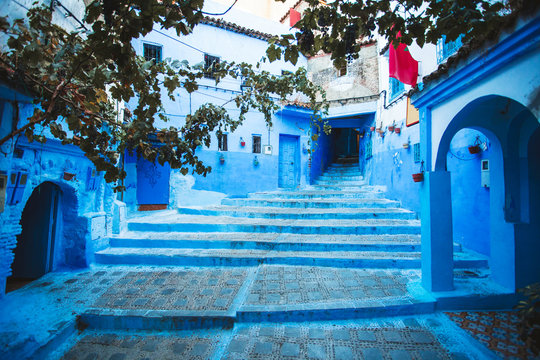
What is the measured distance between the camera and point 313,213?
8523 millimetres

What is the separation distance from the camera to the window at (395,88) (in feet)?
29.1

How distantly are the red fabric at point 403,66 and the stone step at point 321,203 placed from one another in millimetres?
4049

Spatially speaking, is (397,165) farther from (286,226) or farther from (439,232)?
(439,232)

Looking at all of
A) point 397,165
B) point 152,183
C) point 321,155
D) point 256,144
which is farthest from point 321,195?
point 152,183

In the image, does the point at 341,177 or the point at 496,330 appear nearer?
the point at 496,330

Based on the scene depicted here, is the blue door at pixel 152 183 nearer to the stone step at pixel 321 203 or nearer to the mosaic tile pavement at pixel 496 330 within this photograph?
the stone step at pixel 321 203

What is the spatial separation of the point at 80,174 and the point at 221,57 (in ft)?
26.4

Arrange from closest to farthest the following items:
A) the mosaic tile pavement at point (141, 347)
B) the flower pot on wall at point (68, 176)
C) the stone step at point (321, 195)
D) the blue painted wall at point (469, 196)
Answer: the mosaic tile pavement at point (141, 347), the flower pot on wall at point (68, 176), the blue painted wall at point (469, 196), the stone step at point (321, 195)

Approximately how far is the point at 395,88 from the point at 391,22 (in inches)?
322

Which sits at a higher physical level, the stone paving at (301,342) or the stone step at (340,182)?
the stone step at (340,182)

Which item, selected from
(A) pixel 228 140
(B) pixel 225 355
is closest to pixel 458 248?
(B) pixel 225 355

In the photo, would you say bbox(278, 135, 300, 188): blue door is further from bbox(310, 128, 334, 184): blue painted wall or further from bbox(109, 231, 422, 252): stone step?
bbox(109, 231, 422, 252): stone step

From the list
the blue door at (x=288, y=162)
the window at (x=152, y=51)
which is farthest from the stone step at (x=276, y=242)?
the window at (x=152, y=51)

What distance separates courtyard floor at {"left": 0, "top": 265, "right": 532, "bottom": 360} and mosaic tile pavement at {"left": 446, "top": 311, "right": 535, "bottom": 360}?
13 mm
